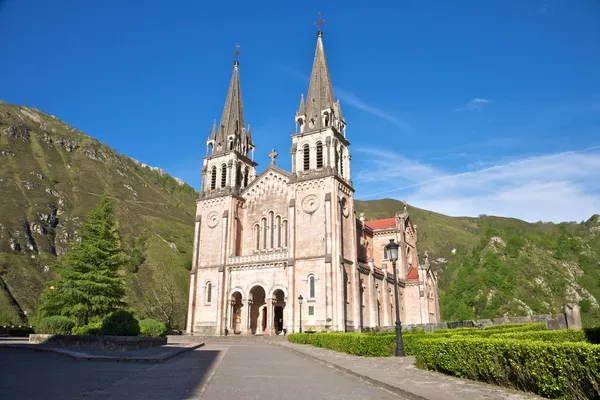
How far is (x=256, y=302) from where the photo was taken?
152 feet

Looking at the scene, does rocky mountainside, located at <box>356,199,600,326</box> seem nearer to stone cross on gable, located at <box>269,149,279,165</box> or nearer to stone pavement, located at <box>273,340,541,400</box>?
stone cross on gable, located at <box>269,149,279,165</box>

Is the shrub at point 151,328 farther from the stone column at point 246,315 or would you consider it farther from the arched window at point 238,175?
the arched window at point 238,175

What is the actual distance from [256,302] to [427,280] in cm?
2409

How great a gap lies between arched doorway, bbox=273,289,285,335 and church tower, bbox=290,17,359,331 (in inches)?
152

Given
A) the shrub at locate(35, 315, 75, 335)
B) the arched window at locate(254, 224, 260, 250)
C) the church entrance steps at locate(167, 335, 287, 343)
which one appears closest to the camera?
the shrub at locate(35, 315, 75, 335)

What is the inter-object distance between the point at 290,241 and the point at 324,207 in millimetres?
4907

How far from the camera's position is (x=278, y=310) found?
4578 centimetres

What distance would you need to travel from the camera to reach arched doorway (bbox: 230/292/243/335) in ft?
148

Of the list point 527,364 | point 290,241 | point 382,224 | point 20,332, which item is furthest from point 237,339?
point 527,364

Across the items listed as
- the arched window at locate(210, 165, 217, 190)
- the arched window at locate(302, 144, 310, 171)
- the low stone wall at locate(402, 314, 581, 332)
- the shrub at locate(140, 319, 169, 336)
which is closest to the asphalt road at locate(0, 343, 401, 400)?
the shrub at locate(140, 319, 169, 336)

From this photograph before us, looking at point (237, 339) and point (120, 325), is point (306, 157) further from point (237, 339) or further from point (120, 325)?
point (120, 325)

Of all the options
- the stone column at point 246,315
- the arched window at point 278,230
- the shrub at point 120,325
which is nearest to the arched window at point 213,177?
the arched window at point 278,230

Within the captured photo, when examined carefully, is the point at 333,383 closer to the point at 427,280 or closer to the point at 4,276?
the point at 427,280

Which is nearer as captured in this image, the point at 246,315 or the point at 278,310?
the point at 246,315
